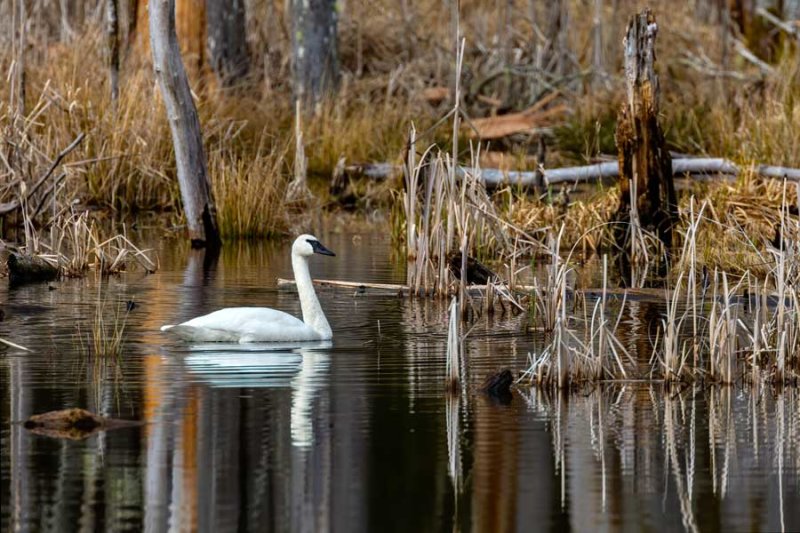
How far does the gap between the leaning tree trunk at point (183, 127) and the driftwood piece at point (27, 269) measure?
3006mm

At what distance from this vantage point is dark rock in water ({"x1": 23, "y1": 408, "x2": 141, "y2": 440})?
730cm

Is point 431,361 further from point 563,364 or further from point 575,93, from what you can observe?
point 575,93

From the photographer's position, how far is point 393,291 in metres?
12.7

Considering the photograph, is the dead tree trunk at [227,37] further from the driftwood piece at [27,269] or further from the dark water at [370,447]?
the dark water at [370,447]

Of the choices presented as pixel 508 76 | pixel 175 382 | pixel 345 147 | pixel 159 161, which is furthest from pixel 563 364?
pixel 508 76

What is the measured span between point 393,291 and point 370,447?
564cm

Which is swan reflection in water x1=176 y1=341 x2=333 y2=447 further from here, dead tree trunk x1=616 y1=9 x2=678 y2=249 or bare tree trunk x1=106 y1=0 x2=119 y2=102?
bare tree trunk x1=106 y1=0 x2=119 y2=102

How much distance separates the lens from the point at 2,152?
50.0 ft

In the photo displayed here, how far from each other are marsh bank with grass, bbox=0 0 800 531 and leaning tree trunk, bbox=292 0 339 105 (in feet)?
0.12

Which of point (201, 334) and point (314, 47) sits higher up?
point (314, 47)

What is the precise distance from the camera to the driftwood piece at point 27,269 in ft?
43.2

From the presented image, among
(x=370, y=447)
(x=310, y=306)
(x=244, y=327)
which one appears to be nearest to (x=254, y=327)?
(x=244, y=327)

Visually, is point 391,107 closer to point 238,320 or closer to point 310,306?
point 310,306

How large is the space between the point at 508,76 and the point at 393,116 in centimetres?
294
